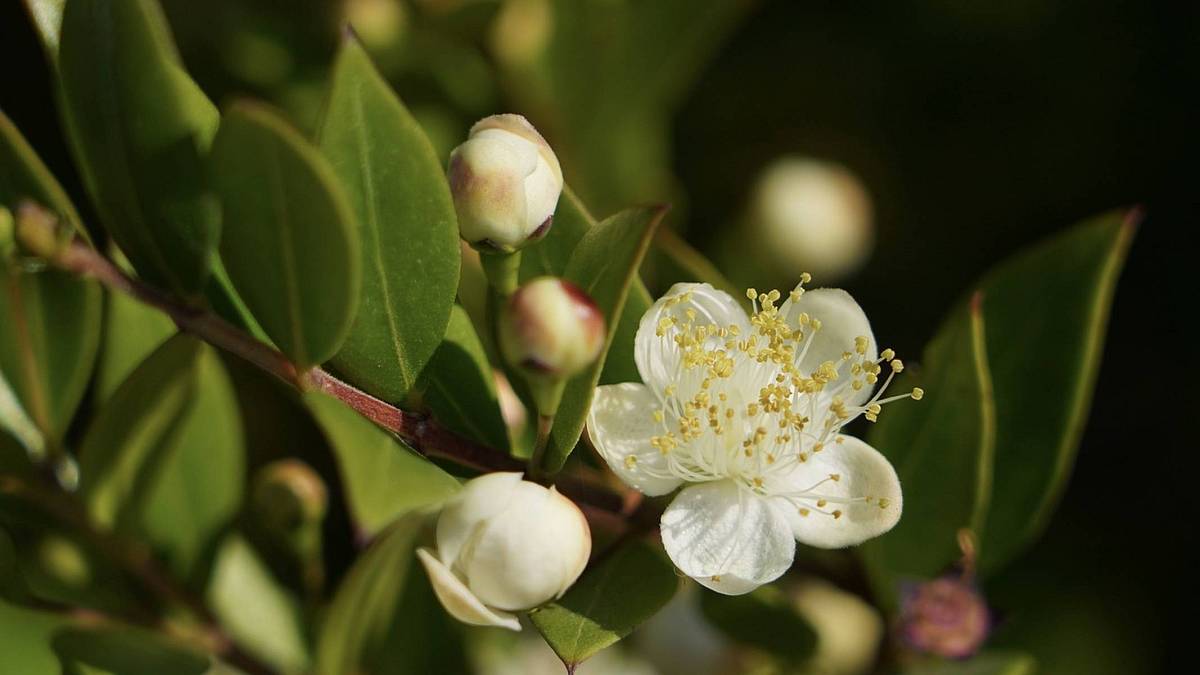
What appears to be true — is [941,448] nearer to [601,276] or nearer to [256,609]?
[601,276]

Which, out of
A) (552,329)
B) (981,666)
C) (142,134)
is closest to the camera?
(552,329)

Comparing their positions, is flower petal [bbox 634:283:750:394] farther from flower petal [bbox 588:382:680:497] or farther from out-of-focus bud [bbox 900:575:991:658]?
out-of-focus bud [bbox 900:575:991:658]

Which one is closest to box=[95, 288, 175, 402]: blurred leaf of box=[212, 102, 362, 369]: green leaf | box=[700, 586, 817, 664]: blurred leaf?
box=[212, 102, 362, 369]: green leaf

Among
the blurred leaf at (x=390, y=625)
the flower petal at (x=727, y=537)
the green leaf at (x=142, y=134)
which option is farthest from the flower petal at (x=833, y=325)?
the green leaf at (x=142, y=134)

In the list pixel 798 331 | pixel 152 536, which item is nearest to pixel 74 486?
pixel 152 536

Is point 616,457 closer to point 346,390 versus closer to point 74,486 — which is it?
point 346,390

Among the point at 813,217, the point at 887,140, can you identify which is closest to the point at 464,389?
the point at 813,217
